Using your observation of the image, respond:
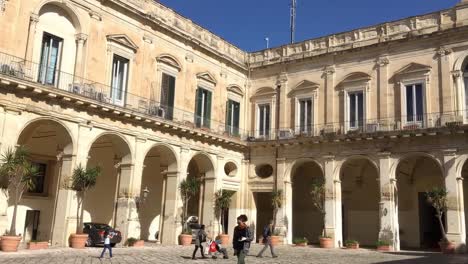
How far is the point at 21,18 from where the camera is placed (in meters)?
16.5

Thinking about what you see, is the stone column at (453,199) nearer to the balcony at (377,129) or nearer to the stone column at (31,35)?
the balcony at (377,129)

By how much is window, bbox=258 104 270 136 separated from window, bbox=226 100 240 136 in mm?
1294

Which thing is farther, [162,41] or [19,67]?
[162,41]

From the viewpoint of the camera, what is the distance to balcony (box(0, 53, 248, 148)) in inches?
624

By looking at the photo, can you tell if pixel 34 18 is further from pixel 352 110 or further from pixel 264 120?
pixel 352 110

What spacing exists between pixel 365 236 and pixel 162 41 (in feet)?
47.3

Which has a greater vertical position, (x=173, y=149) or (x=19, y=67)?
(x=19, y=67)

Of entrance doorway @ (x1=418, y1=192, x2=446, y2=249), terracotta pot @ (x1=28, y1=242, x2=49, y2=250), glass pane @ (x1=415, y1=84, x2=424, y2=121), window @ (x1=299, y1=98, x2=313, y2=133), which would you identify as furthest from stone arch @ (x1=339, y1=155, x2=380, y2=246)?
terracotta pot @ (x1=28, y1=242, x2=49, y2=250)

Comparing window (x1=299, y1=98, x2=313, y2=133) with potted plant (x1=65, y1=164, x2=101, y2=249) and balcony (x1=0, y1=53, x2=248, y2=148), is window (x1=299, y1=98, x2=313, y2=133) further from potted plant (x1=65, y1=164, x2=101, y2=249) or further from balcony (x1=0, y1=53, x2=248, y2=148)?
potted plant (x1=65, y1=164, x2=101, y2=249)

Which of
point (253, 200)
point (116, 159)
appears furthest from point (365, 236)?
point (116, 159)

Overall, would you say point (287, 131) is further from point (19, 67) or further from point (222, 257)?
point (19, 67)

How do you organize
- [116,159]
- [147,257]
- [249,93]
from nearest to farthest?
1. [147,257]
2. [116,159]
3. [249,93]

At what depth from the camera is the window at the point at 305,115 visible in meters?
25.1

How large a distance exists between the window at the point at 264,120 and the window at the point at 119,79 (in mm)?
9043
